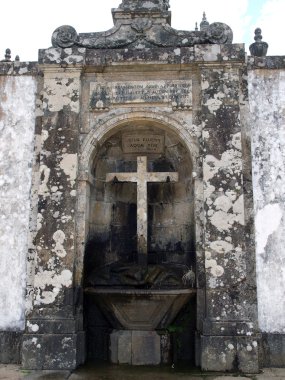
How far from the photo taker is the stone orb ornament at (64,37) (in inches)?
288

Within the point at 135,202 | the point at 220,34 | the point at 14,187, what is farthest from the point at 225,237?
the point at 14,187

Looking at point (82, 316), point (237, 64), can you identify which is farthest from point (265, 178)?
point (82, 316)

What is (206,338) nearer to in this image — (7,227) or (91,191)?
(91,191)

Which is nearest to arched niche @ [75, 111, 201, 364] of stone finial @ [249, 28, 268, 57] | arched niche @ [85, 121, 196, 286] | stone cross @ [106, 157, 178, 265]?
arched niche @ [85, 121, 196, 286]

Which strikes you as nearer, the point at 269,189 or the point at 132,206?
the point at 269,189

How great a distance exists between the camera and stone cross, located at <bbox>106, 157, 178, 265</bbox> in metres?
7.16

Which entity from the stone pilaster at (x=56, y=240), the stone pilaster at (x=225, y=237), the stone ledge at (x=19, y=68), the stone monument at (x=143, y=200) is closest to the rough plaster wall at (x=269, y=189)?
the stone monument at (x=143, y=200)

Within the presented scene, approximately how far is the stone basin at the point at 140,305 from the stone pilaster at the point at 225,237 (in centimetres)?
52

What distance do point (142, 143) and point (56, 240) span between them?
226 cm

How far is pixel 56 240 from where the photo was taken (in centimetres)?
678

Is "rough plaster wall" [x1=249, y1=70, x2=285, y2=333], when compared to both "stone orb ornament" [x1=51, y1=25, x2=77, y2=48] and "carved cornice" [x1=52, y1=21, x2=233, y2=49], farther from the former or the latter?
"stone orb ornament" [x1=51, y1=25, x2=77, y2=48]

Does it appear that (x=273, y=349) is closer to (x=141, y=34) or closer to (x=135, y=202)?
(x=135, y=202)

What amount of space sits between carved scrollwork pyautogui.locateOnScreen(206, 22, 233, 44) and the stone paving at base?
4896 mm

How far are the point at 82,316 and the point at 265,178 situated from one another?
346cm
